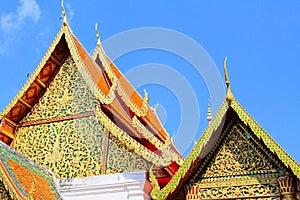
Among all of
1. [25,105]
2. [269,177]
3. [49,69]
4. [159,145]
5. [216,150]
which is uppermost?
[49,69]

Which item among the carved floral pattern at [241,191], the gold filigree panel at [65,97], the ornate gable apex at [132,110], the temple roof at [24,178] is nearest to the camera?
the carved floral pattern at [241,191]

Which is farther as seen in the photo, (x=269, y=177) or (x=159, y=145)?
(x=159, y=145)

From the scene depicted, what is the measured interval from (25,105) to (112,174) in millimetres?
1839

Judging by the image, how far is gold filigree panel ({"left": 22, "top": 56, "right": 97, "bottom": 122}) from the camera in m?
6.57

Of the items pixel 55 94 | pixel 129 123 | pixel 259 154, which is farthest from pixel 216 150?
pixel 55 94

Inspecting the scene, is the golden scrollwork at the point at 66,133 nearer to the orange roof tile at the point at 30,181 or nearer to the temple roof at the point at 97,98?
the temple roof at the point at 97,98

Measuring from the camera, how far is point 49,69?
7.05m

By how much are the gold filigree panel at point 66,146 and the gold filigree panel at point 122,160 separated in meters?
0.14

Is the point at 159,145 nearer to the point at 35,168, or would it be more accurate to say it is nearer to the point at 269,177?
the point at 35,168

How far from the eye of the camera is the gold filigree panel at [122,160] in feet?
19.2

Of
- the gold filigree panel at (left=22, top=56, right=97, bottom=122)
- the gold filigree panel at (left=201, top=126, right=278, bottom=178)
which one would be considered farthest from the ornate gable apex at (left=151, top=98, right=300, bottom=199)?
the gold filigree panel at (left=22, top=56, right=97, bottom=122)

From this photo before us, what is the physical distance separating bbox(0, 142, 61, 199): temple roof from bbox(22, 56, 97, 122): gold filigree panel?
81 cm

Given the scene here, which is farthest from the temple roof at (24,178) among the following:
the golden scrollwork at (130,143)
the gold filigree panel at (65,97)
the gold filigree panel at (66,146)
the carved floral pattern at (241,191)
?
the carved floral pattern at (241,191)

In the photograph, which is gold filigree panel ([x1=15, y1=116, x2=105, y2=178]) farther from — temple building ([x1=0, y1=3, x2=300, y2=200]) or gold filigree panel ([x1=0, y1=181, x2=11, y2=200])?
gold filigree panel ([x1=0, y1=181, x2=11, y2=200])
